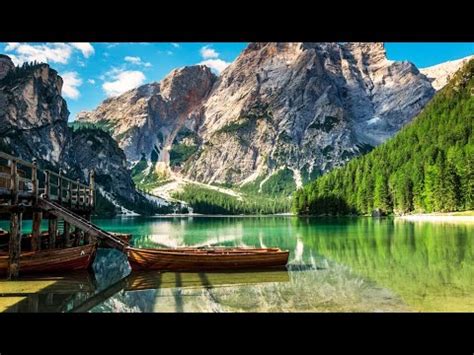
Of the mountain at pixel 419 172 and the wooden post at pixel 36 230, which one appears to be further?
the mountain at pixel 419 172

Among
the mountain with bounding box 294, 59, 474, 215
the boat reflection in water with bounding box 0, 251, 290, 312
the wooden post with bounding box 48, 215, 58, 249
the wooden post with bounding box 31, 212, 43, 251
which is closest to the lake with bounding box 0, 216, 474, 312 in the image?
the boat reflection in water with bounding box 0, 251, 290, 312

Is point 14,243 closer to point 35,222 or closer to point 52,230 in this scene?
point 35,222

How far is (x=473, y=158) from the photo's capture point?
78.9 meters

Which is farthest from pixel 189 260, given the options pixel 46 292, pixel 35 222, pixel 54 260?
pixel 35 222

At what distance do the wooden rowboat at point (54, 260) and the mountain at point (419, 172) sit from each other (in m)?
71.9

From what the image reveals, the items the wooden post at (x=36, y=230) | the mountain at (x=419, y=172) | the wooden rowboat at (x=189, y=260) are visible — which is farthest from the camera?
the mountain at (x=419, y=172)

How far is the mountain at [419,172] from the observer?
262 ft

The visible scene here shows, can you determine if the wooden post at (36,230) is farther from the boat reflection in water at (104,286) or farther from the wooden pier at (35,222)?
the boat reflection in water at (104,286)

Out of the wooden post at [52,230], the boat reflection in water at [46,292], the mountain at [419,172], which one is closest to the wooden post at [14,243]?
the boat reflection in water at [46,292]

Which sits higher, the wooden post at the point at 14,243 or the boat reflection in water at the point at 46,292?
the wooden post at the point at 14,243

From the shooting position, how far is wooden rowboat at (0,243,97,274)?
750 inches

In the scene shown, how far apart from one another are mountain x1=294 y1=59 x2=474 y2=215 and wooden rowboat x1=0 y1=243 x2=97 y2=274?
7188 centimetres
